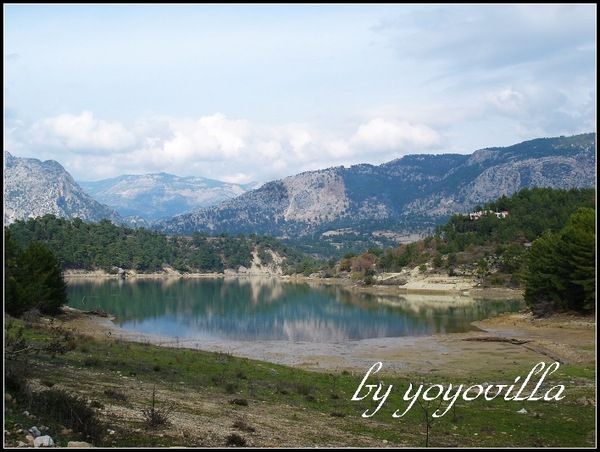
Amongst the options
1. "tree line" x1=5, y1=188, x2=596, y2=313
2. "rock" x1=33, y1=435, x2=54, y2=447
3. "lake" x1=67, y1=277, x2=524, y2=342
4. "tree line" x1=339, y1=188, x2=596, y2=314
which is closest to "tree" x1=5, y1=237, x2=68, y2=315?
"tree line" x1=5, y1=188, x2=596, y2=313

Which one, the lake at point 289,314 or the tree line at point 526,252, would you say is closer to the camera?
the tree line at point 526,252

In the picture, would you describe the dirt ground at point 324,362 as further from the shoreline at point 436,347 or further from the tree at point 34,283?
the tree at point 34,283

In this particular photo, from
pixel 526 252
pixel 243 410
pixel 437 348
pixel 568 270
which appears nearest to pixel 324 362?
pixel 437 348

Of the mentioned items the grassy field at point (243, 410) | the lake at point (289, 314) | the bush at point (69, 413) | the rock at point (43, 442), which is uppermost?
the rock at point (43, 442)

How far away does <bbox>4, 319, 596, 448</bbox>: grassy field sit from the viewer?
512 inches

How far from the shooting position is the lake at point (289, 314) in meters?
56.3

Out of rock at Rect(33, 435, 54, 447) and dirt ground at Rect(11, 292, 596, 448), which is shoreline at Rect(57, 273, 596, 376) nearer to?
dirt ground at Rect(11, 292, 596, 448)

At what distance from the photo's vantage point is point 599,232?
8.84m

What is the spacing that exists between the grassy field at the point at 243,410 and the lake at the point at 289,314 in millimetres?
27514

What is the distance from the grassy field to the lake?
1083 inches

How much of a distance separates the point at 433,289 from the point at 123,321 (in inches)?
2614

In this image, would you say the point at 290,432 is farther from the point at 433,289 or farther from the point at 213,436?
the point at 433,289

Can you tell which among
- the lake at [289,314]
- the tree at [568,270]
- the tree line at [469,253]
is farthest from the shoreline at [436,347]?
the lake at [289,314]

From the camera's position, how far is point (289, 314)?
76375 millimetres
